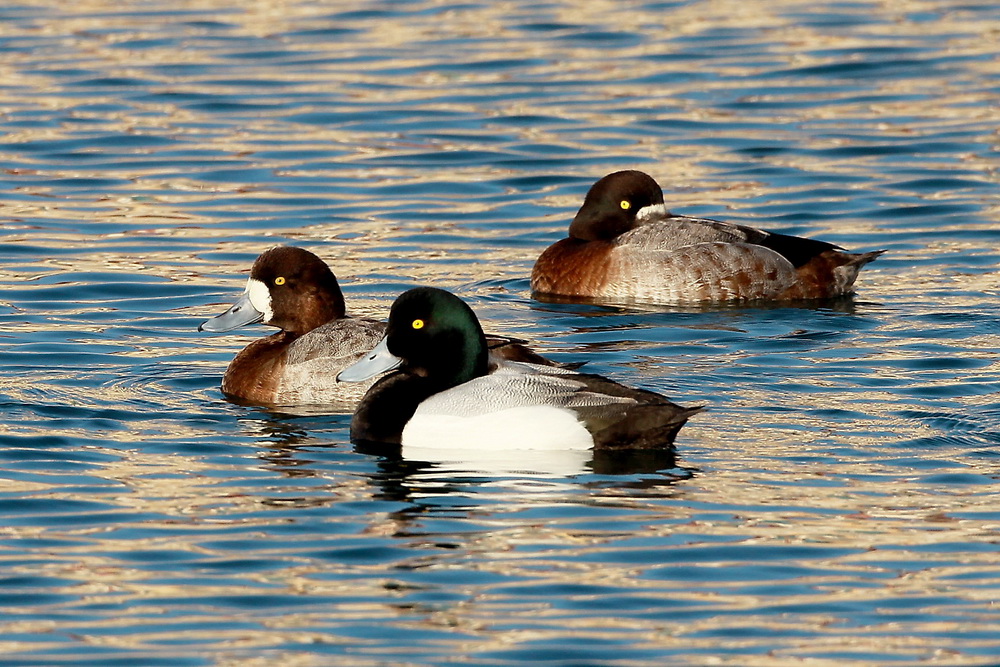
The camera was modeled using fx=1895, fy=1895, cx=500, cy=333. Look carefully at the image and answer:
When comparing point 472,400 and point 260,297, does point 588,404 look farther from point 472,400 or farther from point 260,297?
point 260,297

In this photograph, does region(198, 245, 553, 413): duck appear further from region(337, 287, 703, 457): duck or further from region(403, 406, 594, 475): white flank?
region(403, 406, 594, 475): white flank

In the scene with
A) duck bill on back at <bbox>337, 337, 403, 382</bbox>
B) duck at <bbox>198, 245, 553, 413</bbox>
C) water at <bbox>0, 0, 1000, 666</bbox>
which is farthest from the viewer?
duck at <bbox>198, 245, 553, 413</bbox>

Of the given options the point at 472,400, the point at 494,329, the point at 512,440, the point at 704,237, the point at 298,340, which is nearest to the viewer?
the point at 512,440

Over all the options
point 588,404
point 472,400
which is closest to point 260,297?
A: point 472,400

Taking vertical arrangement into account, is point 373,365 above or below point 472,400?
above

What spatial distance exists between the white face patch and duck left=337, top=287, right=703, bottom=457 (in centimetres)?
131

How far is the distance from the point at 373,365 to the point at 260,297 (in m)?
1.46

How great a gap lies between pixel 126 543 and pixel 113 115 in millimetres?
10883

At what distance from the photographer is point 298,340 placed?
10148 mm

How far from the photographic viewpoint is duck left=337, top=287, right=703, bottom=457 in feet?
28.2

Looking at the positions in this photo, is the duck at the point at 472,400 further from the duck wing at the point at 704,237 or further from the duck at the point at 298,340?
the duck wing at the point at 704,237

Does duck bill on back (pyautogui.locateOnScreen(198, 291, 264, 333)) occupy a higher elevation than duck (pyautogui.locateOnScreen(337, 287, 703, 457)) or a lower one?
higher

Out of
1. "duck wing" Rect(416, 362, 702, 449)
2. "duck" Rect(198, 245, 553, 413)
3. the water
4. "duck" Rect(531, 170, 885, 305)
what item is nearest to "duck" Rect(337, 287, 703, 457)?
"duck wing" Rect(416, 362, 702, 449)

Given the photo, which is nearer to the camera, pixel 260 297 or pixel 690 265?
pixel 260 297
